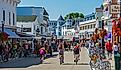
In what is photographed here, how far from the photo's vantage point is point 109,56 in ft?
114

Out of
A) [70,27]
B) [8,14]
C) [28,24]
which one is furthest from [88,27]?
[8,14]

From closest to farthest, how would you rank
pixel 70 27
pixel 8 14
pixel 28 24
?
pixel 8 14, pixel 28 24, pixel 70 27

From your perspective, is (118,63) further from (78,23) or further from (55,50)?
(78,23)

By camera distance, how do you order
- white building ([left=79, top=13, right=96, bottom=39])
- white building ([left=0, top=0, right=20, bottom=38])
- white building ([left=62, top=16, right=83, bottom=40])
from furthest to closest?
white building ([left=62, top=16, right=83, bottom=40]) < white building ([left=79, top=13, right=96, bottom=39]) < white building ([left=0, top=0, right=20, bottom=38])

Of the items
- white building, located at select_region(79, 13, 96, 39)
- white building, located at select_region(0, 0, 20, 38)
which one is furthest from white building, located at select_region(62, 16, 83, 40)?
white building, located at select_region(0, 0, 20, 38)

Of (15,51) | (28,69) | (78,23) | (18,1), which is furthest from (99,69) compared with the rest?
(78,23)

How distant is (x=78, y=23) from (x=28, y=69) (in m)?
136

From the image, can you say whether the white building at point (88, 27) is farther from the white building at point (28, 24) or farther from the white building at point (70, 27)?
the white building at point (28, 24)

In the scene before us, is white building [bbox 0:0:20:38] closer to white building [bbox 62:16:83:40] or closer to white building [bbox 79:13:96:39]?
white building [bbox 79:13:96:39]

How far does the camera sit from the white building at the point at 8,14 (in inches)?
1949

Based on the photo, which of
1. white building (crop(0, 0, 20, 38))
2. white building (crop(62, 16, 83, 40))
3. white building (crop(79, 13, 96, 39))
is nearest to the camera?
white building (crop(0, 0, 20, 38))

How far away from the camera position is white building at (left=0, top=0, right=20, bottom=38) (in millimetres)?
49500

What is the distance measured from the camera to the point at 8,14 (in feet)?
174

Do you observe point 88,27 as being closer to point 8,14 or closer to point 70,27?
point 70,27
